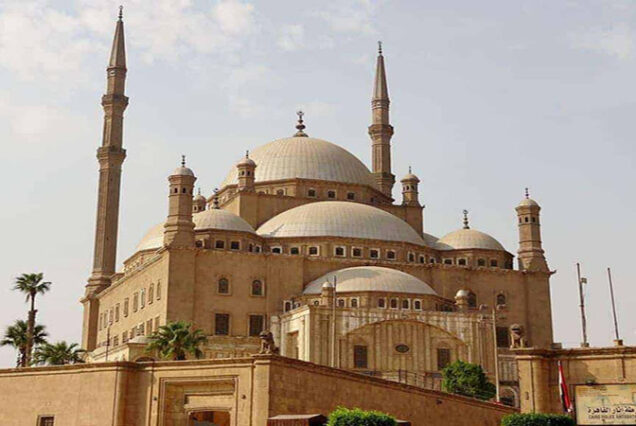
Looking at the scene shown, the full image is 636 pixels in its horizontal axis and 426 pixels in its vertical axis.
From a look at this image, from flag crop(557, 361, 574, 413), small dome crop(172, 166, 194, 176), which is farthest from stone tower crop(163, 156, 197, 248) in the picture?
flag crop(557, 361, 574, 413)

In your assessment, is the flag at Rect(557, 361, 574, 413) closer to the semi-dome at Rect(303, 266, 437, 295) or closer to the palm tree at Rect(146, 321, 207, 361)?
the palm tree at Rect(146, 321, 207, 361)

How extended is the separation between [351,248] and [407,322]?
27.0 ft

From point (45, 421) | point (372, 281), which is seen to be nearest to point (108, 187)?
point (372, 281)

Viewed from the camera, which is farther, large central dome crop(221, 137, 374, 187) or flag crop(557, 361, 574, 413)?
large central dome crop(221, 137, 374, 187)

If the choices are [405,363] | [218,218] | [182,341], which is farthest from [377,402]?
[218,218]

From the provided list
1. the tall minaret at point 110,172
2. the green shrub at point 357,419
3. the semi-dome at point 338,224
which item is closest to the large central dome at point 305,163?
the semi-dome at point 338,224

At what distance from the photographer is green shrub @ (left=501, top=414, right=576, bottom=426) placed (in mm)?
24672

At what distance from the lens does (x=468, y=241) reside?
58531 millimetres

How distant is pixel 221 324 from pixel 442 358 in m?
10.8

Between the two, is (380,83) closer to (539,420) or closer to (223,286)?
(223,286)

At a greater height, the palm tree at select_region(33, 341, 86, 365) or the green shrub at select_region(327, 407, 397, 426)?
the palm tree at select_region(33, 341, 86, 365)

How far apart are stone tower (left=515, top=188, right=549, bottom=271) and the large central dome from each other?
34.7 feet

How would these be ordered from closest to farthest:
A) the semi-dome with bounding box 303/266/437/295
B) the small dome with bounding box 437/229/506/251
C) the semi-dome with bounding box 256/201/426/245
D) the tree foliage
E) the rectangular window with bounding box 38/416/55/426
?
the rectangular window with bounding box 38/416/55/426
the tree foliage
the semi-dome with bounding box 303/266/437/295
the semi-dome with bounding box 256/201/426/245
the small dome with bounding box 437/229/506/251

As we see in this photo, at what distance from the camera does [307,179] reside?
60688mm
